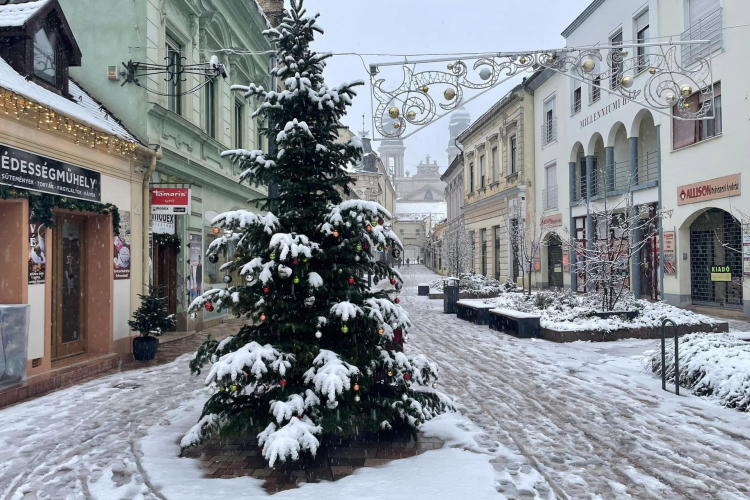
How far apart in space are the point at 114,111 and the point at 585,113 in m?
18.7

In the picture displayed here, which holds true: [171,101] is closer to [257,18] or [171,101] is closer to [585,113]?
[257,18]

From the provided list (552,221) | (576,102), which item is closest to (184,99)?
(576,102)

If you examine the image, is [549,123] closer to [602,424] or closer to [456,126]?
[602,424]

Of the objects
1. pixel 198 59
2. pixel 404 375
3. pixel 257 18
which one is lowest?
pixel 404 375

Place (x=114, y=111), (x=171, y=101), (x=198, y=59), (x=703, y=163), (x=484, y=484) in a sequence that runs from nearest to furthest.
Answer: (x=484, y=484), (x=114, y=111), (x=171, y=101), (x=198, y=59), (x=703, y=163)

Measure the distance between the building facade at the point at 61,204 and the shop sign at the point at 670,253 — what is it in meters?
14.7

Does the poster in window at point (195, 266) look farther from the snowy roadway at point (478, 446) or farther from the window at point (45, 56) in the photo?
the window at point (45, 56)

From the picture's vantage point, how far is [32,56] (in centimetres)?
826

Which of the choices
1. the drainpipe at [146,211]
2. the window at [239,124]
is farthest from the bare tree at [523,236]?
the drainpipe at [146,211]

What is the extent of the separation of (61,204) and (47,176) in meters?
0.48

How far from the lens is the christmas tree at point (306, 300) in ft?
14.6

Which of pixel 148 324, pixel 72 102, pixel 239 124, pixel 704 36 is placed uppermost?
pixel 704 36

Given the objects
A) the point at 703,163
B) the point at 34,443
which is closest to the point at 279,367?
the point at 34,443

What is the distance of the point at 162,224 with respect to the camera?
37.7 feet
